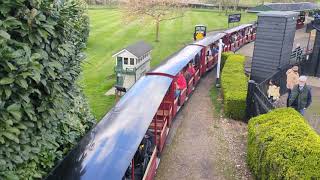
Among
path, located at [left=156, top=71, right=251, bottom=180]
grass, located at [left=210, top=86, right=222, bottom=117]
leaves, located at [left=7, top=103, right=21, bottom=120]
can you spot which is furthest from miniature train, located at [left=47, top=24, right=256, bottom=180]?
grass, located at [left=210, top=86, right=222, bottom=117]

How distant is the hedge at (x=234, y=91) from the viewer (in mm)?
14118

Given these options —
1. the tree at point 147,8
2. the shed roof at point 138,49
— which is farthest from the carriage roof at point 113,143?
the tree at point 147,8

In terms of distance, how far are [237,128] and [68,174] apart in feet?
30.0

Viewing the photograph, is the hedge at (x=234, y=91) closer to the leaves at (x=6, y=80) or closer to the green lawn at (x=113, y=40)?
the green lawn at (x=113, y=40)

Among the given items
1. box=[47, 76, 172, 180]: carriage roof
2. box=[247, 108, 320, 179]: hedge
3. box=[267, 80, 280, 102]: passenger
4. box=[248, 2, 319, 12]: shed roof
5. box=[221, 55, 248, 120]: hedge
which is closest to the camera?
box=[47, 76, 172, 180]: carriage roof

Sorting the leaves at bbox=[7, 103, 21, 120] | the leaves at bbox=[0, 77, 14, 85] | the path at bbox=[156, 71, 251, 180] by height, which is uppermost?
the leaves at bbox=[0, 77, 14, 85]

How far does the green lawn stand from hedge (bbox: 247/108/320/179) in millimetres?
6626

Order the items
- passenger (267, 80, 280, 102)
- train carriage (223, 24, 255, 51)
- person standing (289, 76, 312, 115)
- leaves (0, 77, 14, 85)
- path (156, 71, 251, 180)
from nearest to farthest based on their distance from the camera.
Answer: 1. leaves (0, 77, 14, 85)
2. path (156, 71, 251, 180)
3. person standing (289, 76, 312, 115)
4. passenger (267, 80, 280, 102)
5. train carriage (223, 24, 255, 51)

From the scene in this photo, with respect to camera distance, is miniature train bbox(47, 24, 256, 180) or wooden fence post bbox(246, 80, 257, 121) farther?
wooden fence post bbox(246, 80, 257, 121)

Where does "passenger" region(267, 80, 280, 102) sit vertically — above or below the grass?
above

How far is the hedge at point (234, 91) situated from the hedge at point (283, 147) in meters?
3.56

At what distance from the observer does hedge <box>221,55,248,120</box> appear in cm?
1412

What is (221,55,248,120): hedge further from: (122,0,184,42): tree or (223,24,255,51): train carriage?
(122,0,184,42): tree

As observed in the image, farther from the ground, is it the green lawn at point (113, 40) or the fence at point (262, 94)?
the fence at point (262, 94)
